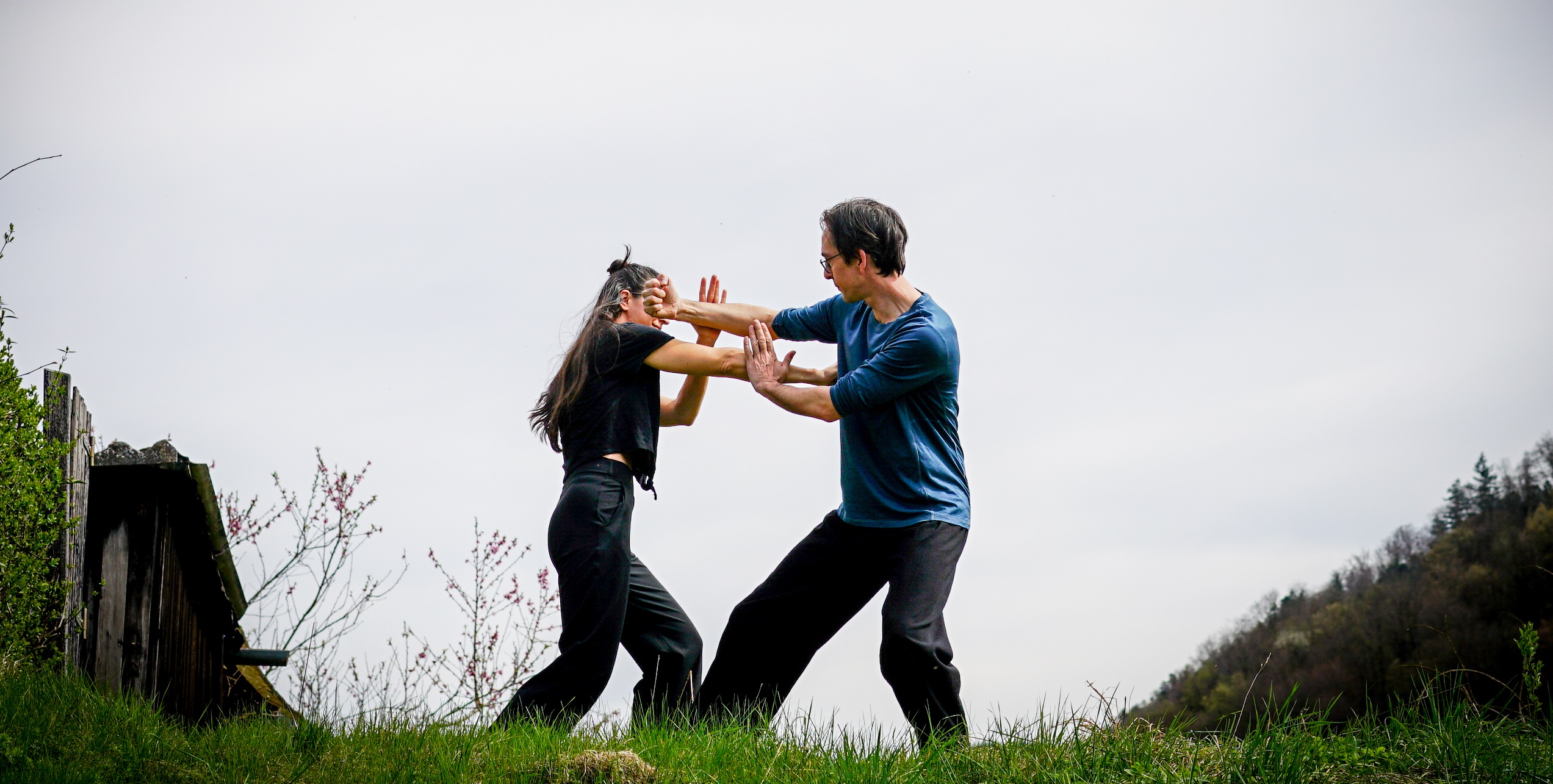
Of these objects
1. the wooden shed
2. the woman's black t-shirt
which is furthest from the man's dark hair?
the wooden shed

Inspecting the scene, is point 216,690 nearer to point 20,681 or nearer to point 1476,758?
point 20,681

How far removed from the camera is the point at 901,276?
5051 millimetres

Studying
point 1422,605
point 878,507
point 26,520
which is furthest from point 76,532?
point 1422,605

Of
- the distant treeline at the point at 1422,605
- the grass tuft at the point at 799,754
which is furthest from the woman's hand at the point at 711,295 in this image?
the distant treeline at the point at 1422,605

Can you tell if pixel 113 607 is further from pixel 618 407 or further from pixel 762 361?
pixel 762 361

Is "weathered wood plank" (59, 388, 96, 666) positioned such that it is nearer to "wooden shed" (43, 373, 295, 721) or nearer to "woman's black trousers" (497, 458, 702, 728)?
"wooden shed" (43, 373, 295, 721)

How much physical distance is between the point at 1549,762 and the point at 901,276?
285 centimetres

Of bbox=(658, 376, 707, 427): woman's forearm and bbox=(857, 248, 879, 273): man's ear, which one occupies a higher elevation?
bbox=(857, 248, 879, 273): man's ear

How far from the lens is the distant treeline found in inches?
1921

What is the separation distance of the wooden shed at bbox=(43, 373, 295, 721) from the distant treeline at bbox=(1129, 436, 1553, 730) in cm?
4369

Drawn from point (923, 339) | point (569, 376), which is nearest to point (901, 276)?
point (923, 339)

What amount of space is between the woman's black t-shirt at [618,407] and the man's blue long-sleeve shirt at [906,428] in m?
0.85

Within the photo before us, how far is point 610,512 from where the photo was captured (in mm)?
4773

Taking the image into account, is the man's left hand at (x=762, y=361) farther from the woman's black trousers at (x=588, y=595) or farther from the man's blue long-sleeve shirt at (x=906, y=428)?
the woman's black trousers at (x=588, y=595)
